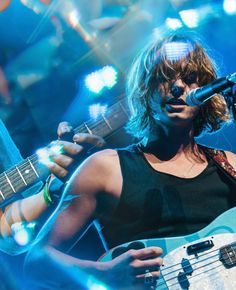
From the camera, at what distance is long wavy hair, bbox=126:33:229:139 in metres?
1.78

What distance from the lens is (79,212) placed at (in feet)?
5.26

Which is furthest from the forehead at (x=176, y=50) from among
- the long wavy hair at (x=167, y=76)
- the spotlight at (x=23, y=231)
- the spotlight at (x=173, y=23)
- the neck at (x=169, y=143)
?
the spotlight at (x=23, y=231)

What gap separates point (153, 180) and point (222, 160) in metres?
0.41

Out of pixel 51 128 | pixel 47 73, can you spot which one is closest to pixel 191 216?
pixel 51 128

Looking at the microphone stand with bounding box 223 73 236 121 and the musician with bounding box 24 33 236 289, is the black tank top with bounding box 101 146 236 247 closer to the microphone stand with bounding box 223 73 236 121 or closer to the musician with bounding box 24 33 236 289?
the musician with bounding box 24 33 236 289

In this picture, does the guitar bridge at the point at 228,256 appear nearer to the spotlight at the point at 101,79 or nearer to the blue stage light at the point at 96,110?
the blue stage light at the point at 96,110

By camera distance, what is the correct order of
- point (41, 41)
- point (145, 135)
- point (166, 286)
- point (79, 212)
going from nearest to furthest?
1. point (166, 286)
2. point (79, 212)
3. point (145, 135)
4. point (41, 41)

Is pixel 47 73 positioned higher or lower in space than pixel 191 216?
higher

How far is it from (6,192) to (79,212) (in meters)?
0.64

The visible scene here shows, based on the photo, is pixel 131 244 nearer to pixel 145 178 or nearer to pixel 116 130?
pixel 145 178

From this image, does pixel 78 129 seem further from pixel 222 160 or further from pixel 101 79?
pixel 222 160

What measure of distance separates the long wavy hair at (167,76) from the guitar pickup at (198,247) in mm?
699

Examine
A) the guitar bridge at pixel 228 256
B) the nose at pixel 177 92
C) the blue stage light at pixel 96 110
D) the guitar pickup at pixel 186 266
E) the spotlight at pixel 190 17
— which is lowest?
the guitar bridge at pixel 228 256

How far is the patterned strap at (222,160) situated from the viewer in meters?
1.76
